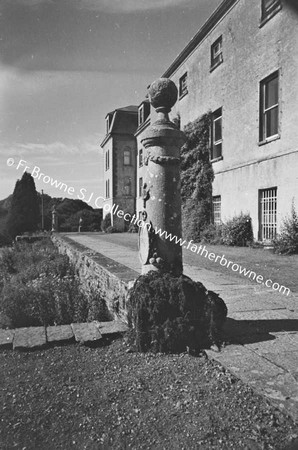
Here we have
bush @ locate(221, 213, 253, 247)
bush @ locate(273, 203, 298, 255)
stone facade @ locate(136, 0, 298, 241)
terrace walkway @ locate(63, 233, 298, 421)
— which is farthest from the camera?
bush @ locate(221, 213, 253, 247)

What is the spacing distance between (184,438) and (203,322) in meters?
1.20

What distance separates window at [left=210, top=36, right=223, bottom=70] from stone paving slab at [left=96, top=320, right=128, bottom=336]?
523 inches

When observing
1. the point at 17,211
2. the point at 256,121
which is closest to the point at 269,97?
the point at 256,121

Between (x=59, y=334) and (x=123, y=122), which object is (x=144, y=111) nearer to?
(x=123, y=122)

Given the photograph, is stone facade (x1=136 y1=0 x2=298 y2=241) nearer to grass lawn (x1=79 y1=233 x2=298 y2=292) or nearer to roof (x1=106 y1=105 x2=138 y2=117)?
grass lawn (x1=79 y1=233 x2=298 y2=292)

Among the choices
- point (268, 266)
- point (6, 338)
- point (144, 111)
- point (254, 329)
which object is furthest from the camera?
point (144, 111)

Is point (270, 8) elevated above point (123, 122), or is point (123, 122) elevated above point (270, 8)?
point (123, 122)

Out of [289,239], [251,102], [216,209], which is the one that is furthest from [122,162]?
[289,239]

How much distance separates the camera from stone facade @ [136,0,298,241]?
1027cm

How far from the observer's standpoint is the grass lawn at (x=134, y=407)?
1.81 metres

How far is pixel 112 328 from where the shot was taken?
11.5ft

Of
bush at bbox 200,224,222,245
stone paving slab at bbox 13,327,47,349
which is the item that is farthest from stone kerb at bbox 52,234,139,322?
bush at bbox 200,224,222,245

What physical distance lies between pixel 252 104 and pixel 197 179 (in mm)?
4217

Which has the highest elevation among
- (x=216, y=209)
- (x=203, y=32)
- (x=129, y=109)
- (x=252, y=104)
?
(x=129, y=109)
